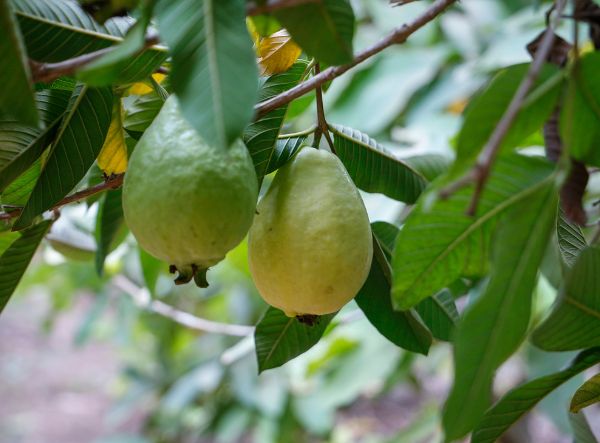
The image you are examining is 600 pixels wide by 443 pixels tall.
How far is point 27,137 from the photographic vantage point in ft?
1.90

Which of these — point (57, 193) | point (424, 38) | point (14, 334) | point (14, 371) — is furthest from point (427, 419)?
point (14, 334)

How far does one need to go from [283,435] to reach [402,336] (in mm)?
1759

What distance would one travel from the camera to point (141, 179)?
497mm

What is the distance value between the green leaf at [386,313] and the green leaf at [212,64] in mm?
284

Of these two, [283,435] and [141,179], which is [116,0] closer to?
[141,179]

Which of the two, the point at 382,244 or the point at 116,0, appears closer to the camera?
the point at 116,0

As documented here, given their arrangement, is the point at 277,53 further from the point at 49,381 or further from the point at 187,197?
the point at 49,381

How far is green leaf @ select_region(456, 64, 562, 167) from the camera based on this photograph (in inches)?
17.0

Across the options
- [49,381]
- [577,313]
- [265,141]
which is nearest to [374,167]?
[265,141]

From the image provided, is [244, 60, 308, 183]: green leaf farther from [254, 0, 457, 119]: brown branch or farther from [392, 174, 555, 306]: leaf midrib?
[392, 174, 555, 306]: leaf midrib

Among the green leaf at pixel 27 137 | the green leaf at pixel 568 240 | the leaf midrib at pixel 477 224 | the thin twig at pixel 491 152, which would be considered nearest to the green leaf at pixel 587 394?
the green leaf at pixel 568 240

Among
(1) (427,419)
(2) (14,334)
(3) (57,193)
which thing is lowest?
(2) (14,334)

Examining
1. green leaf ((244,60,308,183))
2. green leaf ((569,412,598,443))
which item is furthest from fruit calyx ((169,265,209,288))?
green leaf ((569,412,598,443))

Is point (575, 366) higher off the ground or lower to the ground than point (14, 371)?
higher
